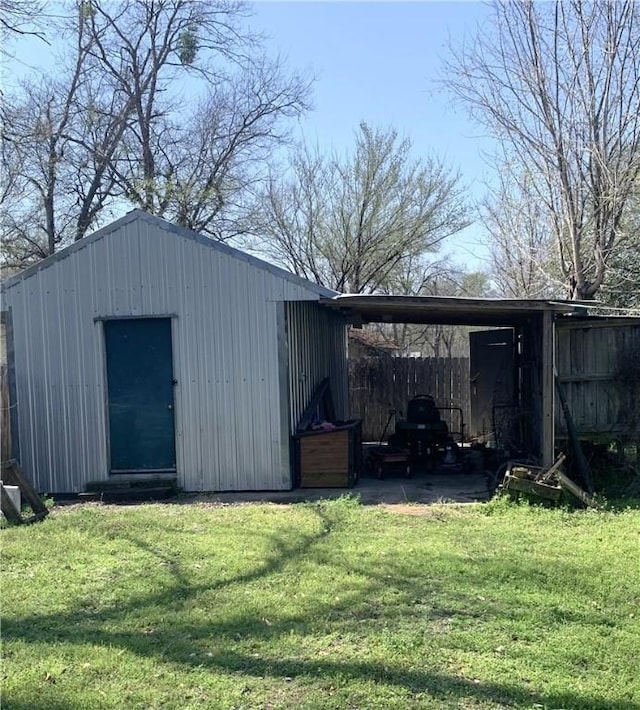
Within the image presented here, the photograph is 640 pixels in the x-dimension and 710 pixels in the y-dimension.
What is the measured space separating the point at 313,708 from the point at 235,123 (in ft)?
66.3

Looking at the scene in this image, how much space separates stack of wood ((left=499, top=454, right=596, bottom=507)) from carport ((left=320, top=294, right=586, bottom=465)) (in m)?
0.41

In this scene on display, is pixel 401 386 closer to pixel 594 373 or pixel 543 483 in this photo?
pixel 594 373

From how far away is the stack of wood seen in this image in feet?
23.4

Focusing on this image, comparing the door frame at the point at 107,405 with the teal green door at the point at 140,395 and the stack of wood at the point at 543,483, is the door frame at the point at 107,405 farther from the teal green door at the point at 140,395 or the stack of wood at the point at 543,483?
the stack of wood at the point at 543,483

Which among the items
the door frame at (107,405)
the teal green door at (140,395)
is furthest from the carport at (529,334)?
the teal green door at (140,395)

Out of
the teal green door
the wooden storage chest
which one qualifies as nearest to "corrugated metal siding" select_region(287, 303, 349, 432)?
the wooden storage chest

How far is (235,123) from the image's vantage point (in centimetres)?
2097

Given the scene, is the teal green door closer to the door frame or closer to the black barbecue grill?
the door frame

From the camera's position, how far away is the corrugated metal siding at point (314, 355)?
8945 mm

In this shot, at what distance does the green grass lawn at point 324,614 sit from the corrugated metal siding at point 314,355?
107 inches

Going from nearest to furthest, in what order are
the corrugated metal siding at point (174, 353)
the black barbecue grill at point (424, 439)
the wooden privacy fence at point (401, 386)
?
1. the corrugated metal siding at point (174, 353)
2. the black barbecue grill at point (424, 439)
3. the wooden privacy fence at point (401, 386)

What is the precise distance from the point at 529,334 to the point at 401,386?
5480 mm

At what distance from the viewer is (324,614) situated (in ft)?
13.6

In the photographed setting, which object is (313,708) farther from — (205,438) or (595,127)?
(595,127)
